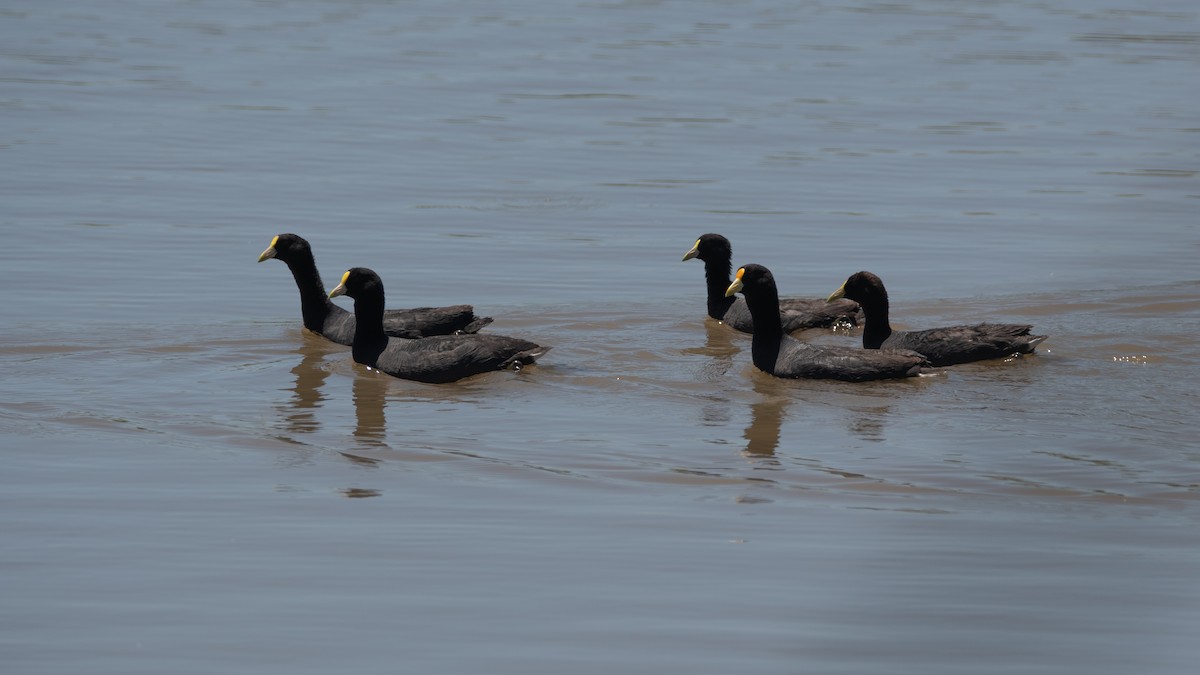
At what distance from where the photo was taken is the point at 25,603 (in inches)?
307

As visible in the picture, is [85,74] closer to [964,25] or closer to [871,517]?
[964,25]

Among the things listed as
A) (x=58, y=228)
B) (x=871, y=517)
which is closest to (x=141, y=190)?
(x=58, y=228)

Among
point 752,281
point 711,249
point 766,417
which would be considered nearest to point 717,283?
point 711,249

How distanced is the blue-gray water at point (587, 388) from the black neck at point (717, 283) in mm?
487

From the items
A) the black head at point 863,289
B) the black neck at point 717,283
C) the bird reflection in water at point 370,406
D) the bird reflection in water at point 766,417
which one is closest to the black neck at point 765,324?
the bird reflection in water at point 766,417

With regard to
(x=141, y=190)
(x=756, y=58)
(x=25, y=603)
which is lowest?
(x=25, y=603)

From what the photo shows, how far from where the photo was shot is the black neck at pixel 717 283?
1611 cm

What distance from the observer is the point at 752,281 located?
14.0 m

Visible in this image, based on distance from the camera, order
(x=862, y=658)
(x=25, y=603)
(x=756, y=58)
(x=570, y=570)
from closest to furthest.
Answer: (x=862, y=658), (x=25, y=603), (x=570, y=570), (x=756, y=58)

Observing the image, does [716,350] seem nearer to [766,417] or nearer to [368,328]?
[766,417]

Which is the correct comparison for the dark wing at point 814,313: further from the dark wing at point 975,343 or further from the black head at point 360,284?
the black head at point 360,284

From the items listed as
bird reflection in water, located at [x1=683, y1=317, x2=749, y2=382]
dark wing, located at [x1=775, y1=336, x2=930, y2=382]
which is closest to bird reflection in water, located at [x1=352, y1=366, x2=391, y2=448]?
bird reflection in water, located at [x1=683, y1=317, x2=749, y2=382]

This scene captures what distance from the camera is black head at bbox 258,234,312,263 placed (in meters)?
15.6

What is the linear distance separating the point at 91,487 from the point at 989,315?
8811 millimetres
